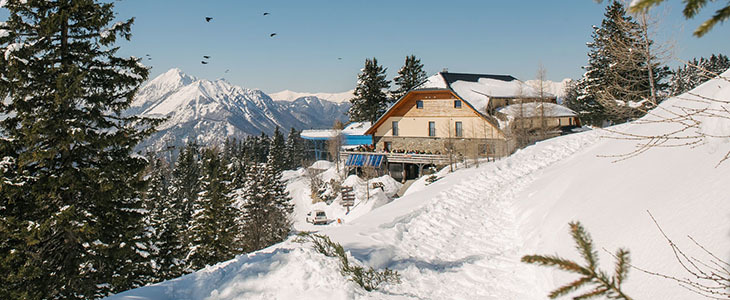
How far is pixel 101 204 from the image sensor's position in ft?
39.0

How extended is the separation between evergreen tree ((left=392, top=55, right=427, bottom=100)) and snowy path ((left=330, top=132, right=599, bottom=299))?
41.7m

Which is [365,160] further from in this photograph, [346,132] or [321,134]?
[321,134]

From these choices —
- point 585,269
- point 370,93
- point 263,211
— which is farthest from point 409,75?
point 585,269

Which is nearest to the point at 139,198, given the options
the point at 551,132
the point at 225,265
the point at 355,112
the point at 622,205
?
the point at 225,265

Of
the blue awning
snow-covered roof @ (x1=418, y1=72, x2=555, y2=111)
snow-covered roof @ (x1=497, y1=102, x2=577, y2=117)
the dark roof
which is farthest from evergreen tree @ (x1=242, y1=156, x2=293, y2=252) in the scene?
snow-covered roof @ (x1=497, y1=102, x2=577, y2=117)

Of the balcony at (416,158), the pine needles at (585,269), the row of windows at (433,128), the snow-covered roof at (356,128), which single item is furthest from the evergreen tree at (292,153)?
the pine needles at (585,269)

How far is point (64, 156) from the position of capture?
11539 millimetres

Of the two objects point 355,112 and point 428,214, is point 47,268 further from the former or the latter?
point 355,112

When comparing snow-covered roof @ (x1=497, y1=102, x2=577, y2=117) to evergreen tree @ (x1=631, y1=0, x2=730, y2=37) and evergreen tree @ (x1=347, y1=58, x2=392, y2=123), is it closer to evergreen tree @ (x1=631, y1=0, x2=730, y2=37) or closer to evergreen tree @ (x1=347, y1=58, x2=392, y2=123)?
evergreen tree @ (x1=347, y1=58, x2=392, y2=123)

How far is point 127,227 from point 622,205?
43.7 feet

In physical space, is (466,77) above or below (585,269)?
above

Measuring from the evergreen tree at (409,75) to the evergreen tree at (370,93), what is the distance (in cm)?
240

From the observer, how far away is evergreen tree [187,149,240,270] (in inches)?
1065

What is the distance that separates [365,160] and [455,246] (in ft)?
110
